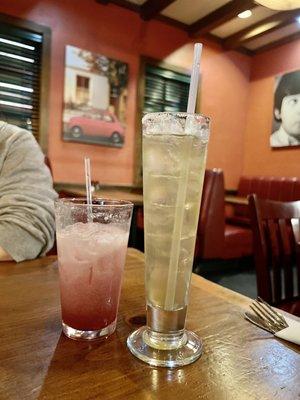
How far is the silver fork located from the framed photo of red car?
390 centimetres

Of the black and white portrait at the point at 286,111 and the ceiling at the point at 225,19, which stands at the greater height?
the ceiling at the point at 225,19

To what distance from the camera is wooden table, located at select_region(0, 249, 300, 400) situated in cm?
40

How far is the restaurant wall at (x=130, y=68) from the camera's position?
410 cm

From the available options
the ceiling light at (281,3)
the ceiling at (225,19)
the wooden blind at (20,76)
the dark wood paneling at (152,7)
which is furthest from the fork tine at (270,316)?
the dark wood paneling at (152,7)

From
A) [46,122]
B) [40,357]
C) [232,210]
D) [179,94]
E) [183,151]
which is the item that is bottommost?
[232,210]

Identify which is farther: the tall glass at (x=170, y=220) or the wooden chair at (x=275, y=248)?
the wooden chair at (x=275, y=248)

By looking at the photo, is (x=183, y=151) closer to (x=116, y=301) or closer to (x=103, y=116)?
(x=116, y=301)

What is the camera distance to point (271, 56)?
5555mm

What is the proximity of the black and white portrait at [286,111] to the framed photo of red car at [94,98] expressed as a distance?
252cm

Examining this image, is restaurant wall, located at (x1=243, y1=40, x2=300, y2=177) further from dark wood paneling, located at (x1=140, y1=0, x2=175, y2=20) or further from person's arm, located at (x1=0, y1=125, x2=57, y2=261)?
person's arm, located at (x1=0, y1=125, x2=57, y2=261)

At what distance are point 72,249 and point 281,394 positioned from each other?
0.36 meters

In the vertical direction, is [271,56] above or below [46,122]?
above

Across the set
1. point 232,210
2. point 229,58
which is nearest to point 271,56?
point 229,58

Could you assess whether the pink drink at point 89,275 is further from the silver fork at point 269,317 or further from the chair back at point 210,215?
the chair back at point 210,215
